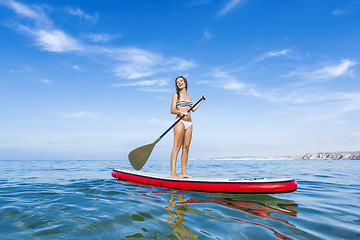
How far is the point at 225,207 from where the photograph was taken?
382 centimetres

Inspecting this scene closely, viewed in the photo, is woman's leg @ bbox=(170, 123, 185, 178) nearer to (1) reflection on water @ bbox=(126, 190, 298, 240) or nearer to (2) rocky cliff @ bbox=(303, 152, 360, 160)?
(1) reflection on water @ bbox=(126, 190, 298, 240)

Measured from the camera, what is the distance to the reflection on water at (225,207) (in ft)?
9.09

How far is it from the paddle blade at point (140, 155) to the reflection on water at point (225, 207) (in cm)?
160

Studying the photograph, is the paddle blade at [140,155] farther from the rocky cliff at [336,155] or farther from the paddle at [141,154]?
the rocky cliff at [336,155]

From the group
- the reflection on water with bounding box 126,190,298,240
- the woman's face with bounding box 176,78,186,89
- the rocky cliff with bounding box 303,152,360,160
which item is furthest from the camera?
the rocky cliff with bounding box 303,152,360,160

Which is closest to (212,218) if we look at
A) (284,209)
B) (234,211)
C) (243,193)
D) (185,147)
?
(234,211)

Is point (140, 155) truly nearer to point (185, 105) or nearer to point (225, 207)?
point (185, 105)

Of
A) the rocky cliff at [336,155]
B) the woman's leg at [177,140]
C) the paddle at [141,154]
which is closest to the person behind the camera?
the woman's leg at [177,140]

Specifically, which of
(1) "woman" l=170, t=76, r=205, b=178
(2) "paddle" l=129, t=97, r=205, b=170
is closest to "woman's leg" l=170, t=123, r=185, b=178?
(1) "woman" l=170, t=76, r=205, b=178

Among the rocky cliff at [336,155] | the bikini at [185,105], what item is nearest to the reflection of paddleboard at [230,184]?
the bikini at [185,105]

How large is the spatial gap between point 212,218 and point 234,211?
59 cm

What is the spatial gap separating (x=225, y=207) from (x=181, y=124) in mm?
2591

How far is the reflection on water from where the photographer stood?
9.09 ft

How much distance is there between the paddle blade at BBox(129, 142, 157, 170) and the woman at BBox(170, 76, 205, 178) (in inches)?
28.5
